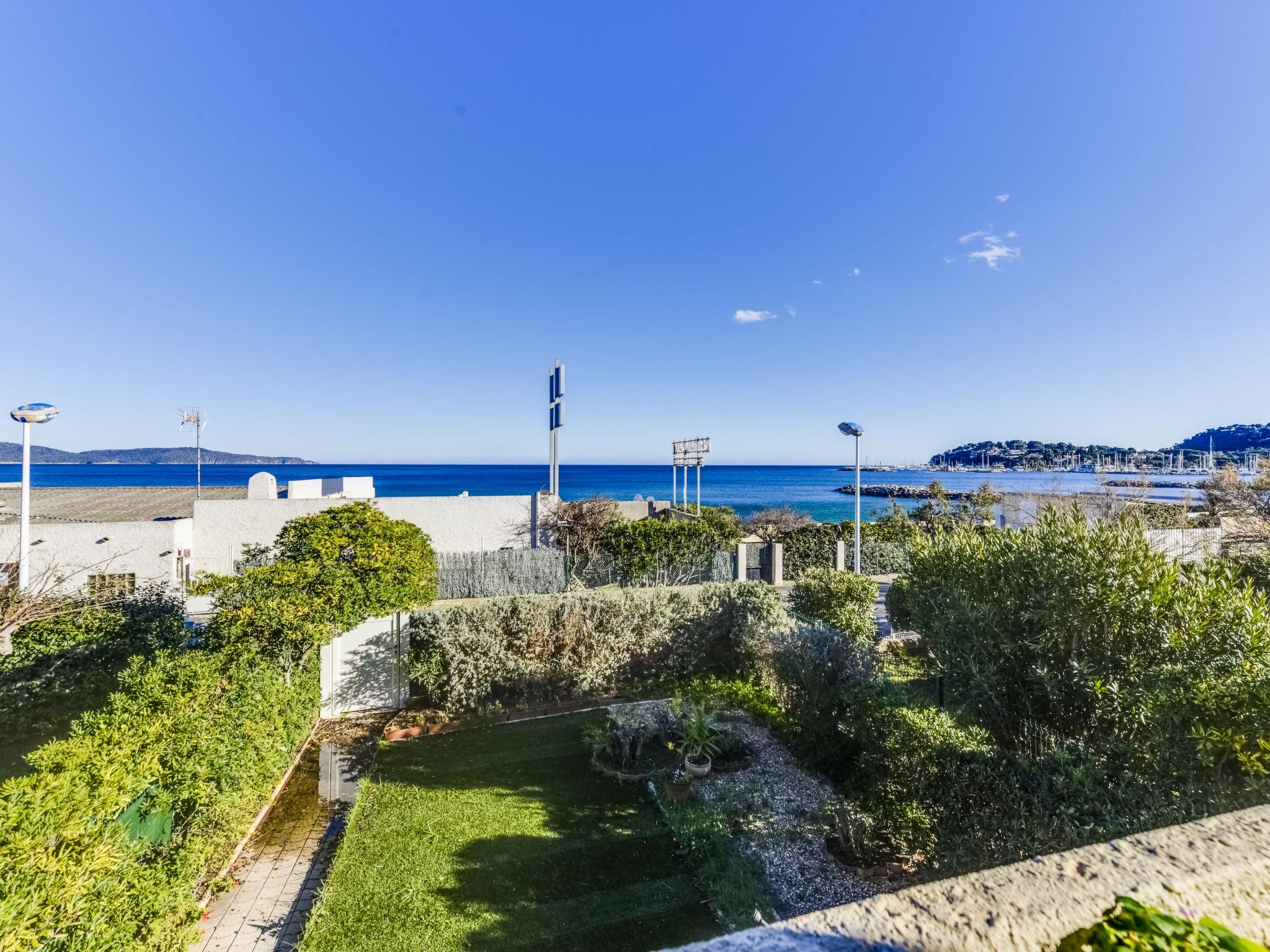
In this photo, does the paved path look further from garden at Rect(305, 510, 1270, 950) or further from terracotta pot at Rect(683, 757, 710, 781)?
terracotta pot at Rect(683, 757, 710, 781)

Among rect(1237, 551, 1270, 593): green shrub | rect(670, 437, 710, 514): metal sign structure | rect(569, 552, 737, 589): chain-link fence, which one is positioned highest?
rect(670, 437, 710, 514): metal sign structure

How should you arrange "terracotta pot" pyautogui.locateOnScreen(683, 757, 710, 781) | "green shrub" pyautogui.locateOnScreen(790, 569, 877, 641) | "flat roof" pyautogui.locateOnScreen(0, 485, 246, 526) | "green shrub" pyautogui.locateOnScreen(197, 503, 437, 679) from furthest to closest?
1. "flat roof" pyautogui.locateOnScreen(0, 485, 246, 526)
2. "green shrub" pyautogui.locateOnScreen(790, 569, 877, 641)
3. "terracotta pot" pyautogui.locateOnScreen(683, 757, 710, 781)
4. "green shrub" pyautogui.locateOnScreen(197, 503, 437, 679)

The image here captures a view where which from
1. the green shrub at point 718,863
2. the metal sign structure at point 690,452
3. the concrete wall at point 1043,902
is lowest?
the green shrub at point 718,863

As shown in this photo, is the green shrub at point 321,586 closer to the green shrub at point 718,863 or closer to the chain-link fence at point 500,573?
the chain-link fence at point 500,573

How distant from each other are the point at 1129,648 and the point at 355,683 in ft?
34.8

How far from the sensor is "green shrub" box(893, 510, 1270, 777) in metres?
4.02

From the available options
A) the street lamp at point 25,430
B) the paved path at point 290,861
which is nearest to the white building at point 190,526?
the street lamp at point 25,430

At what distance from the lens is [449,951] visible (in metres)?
4.46

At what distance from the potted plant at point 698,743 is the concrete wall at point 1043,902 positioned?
6.04 m

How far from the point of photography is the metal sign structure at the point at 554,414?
1861 cm

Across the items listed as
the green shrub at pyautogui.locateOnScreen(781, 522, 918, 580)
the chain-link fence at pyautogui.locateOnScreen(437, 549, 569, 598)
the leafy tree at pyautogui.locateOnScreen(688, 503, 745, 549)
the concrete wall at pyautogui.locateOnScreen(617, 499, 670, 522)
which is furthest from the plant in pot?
the concrete wall at pyautogui.locateOnScreen(617, 499, 670, 522)

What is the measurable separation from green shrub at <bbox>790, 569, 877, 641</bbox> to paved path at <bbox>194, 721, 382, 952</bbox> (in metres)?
8.63

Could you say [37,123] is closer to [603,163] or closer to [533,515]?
[603,163]

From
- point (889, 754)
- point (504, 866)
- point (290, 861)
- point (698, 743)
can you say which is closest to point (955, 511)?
point (698, 743)
